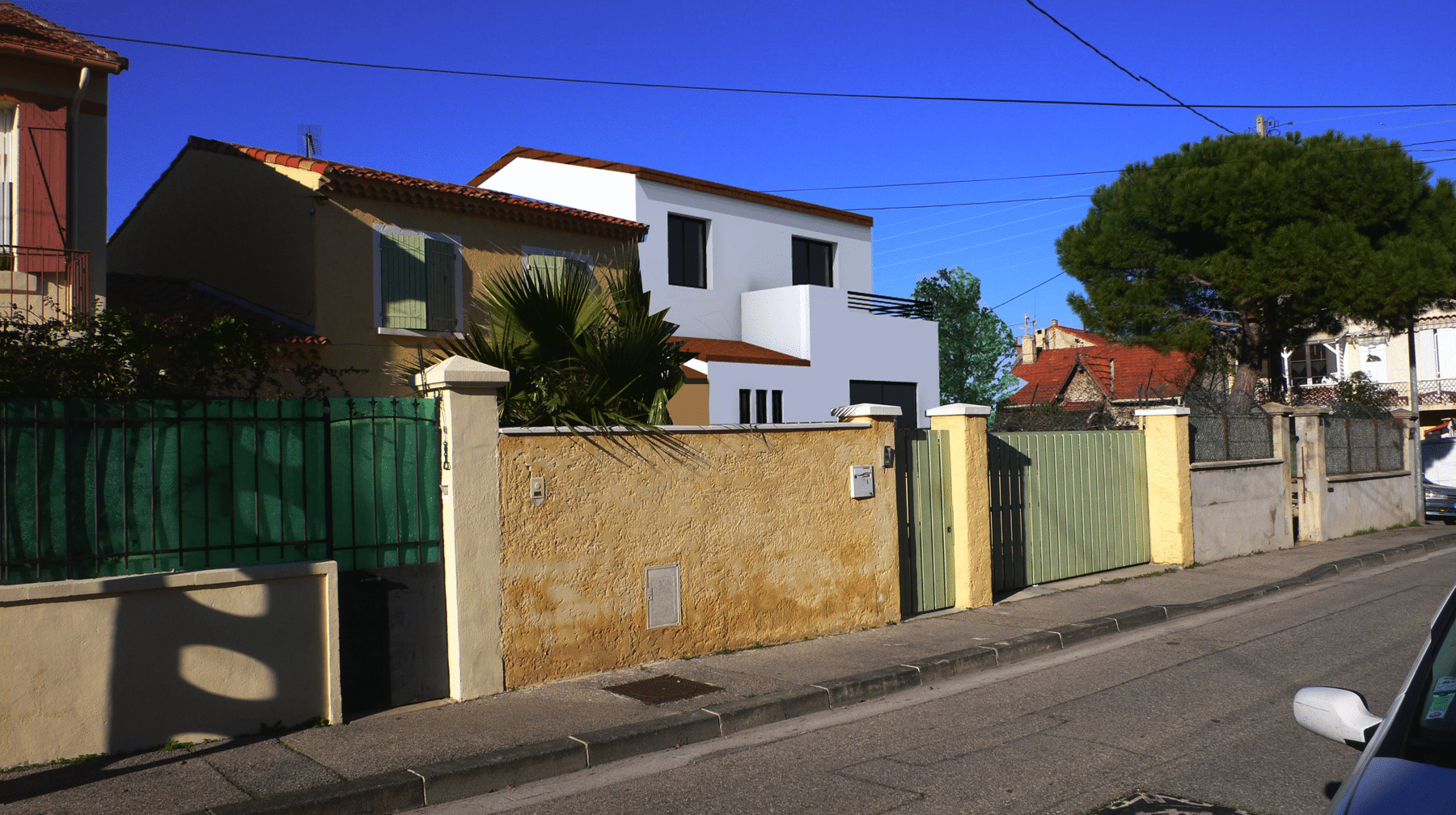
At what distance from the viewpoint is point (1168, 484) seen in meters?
14.2

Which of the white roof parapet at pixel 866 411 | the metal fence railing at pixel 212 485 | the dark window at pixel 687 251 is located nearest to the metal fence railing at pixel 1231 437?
the white roof parapet at pixel 866 411

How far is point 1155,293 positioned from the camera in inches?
1056

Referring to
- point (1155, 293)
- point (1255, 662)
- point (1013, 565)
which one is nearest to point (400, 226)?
point (1013, 565)

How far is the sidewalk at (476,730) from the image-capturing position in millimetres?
5324

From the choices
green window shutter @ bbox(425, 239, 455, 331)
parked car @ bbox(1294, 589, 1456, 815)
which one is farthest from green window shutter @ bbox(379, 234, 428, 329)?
parked car @ bbox(1294, 589, 1456, 815)

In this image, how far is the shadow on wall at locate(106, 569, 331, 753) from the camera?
596cm

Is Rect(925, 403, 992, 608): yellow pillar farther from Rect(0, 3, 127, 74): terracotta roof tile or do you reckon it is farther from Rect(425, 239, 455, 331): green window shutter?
Rect(0, 3, 127, 74): terracotta roof tile

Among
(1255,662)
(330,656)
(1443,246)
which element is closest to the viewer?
(330,656)

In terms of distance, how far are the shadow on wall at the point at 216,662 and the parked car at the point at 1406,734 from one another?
5.58 metres

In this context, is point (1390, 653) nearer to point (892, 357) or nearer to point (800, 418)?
point (800, 418)

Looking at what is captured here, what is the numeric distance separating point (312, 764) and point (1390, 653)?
8295mm

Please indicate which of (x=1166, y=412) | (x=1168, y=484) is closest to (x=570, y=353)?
(x=1166, y=412)

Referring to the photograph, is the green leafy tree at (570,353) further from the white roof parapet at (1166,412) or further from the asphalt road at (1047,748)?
the white roof parapet at (1166,412)

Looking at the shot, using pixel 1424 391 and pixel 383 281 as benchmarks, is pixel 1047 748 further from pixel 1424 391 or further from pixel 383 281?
pixel 1424 391
